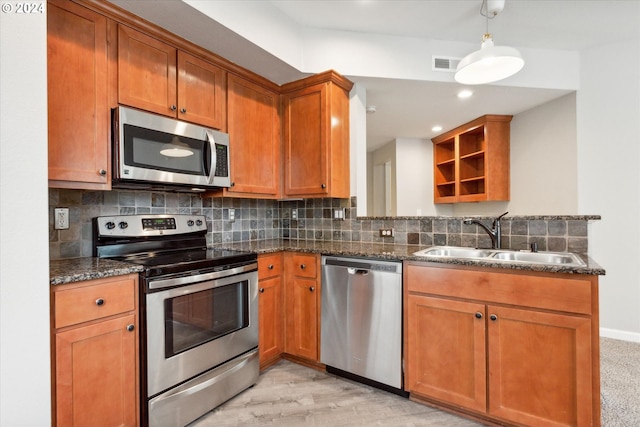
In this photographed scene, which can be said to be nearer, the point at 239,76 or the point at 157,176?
the point at 157,176

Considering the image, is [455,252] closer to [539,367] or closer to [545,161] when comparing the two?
[539,367]

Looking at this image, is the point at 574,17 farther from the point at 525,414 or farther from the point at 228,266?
the point at 228,266

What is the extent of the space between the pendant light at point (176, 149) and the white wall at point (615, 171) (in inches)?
141

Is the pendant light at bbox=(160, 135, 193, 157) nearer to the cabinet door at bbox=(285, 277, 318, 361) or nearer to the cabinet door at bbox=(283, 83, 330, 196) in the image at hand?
the cabinet door at bbox=(283, 83, 330, 196)

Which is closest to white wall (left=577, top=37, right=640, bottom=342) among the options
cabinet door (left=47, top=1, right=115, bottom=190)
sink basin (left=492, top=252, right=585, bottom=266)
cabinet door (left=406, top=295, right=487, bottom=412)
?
sink basin (left=492, top=252, right=585, bottom=266)

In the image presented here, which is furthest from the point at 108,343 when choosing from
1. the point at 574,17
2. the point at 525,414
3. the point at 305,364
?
the point at 574,17

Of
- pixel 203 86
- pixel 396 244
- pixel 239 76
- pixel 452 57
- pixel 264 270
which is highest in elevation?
pixel 452 57

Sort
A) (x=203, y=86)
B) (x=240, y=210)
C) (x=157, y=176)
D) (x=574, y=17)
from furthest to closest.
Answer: (x=240, y=210) → (x=574, y=17) → (x=203, y=86) → (x=157, y=176)

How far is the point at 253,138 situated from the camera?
2504 millimetres

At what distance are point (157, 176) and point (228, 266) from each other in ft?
2.29

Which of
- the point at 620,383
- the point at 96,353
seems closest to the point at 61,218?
the point at 96,353

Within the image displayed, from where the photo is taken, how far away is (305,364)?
93.5 inches

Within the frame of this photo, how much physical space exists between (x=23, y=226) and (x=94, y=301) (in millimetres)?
453

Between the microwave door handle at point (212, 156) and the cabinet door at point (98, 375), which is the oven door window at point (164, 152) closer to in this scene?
the microwave door handle at point (212, 156)
